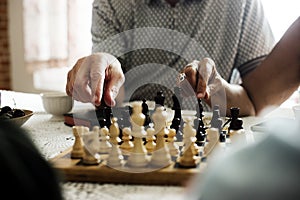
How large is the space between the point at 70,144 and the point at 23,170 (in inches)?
28.3

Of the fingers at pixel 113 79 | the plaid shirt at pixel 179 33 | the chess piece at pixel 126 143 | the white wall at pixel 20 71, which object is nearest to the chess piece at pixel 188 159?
the chess piece at pixel 126 143

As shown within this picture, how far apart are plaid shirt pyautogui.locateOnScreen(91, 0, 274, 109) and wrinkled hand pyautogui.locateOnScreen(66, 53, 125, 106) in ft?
1.44

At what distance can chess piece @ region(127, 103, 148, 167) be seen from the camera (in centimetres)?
80

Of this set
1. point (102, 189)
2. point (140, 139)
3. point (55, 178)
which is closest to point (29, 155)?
point (55, 178)

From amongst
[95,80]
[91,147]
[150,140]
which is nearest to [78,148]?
[91,147]

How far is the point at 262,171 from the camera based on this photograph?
349mm

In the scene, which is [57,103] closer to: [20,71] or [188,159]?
[188,159]

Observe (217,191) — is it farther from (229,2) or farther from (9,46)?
(9,46)

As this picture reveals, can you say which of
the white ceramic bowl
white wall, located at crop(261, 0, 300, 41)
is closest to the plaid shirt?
the white ceramic bowl

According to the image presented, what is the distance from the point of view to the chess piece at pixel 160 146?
2.62 ft

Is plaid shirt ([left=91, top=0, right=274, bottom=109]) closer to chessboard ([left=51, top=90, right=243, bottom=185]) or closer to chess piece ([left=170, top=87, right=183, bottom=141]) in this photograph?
chess piece ([left=170, top=87, right=183, bottom=141])

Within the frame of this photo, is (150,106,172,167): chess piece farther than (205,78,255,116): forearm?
No

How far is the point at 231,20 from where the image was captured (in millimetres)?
1850

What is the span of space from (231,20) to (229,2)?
0.07 meters
